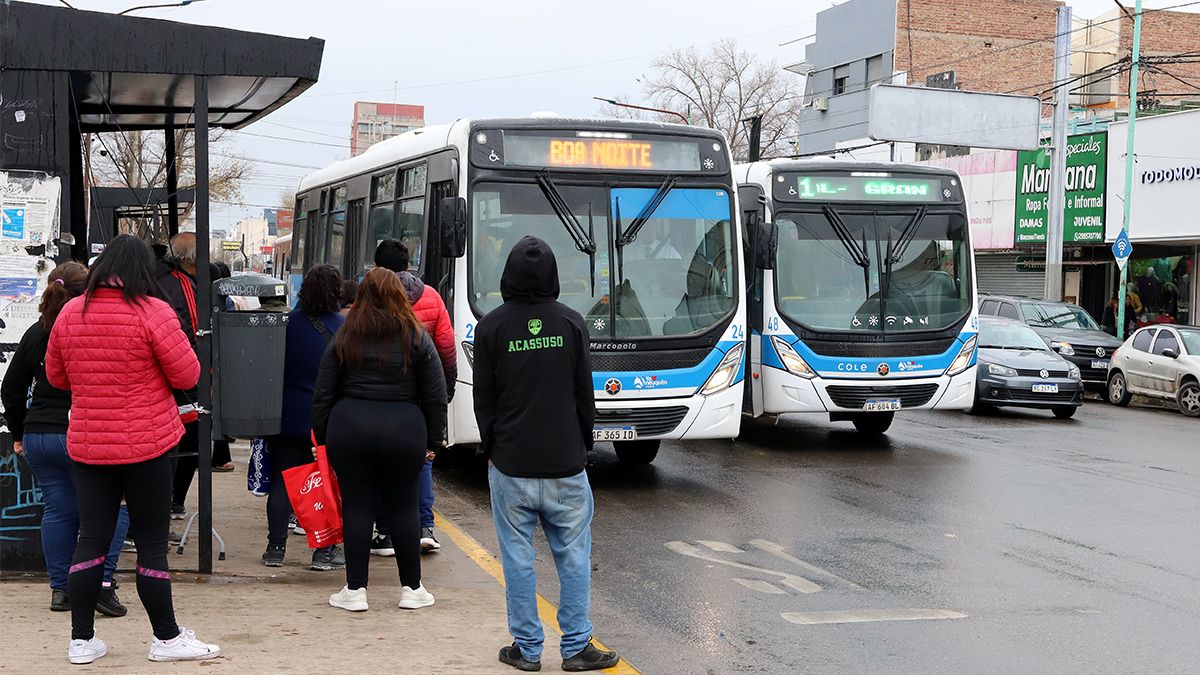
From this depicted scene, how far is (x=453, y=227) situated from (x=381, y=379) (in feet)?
14.8

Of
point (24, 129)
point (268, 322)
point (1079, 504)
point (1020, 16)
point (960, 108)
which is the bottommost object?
point (1079, 504)

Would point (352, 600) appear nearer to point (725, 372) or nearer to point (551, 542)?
point (551, 542)

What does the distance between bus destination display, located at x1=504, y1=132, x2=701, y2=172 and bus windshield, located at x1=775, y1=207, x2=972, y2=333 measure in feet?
9.37

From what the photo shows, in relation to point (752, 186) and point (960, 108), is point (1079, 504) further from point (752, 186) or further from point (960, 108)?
point (960, 108)

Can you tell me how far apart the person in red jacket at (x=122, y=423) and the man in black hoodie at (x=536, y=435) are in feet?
4.36

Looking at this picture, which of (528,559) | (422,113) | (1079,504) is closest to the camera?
(528,559)

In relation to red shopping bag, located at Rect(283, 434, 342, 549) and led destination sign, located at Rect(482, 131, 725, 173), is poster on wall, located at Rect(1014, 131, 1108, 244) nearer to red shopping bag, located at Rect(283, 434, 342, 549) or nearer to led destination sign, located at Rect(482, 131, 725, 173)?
led destination sign, located at Rect(482, 131, 725, 173)

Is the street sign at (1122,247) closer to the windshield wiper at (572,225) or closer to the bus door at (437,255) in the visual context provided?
the windshield wiper at (572,225)

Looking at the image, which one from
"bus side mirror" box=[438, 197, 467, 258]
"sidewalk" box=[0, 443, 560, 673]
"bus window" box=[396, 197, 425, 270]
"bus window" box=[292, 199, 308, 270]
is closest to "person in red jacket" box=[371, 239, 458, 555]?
"sidewalk" box=[0, 443, 560, 673]

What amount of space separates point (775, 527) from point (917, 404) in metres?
4.99

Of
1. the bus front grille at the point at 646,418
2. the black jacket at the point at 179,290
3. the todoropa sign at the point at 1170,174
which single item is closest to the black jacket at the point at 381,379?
the black jacket at the point at 179,290

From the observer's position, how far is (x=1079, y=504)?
11.4m

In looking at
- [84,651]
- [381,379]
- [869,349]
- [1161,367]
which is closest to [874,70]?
[1161,367]

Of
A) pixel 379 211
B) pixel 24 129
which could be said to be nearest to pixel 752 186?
pixel 379 211
